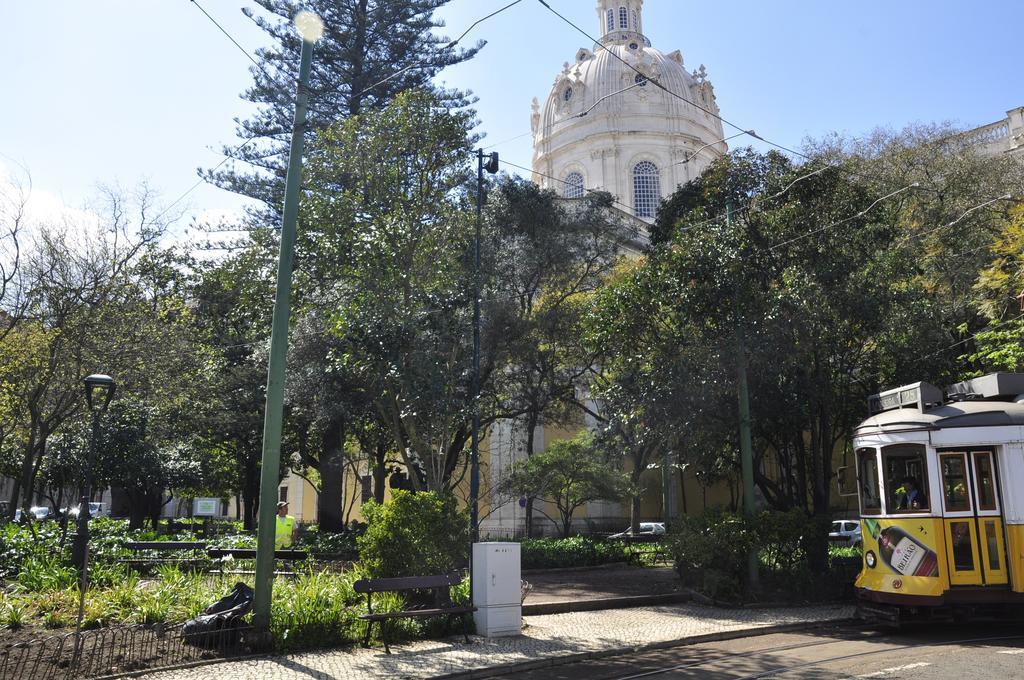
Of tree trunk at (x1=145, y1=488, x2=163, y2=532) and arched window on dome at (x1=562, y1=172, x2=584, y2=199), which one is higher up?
arched window on dome at (x1=562, y1=172, x2=584, y2=199)

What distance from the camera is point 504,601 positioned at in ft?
33.7

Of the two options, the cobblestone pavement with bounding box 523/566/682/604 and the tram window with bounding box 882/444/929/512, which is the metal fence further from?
the tram window with bounding box 882/444/929/512

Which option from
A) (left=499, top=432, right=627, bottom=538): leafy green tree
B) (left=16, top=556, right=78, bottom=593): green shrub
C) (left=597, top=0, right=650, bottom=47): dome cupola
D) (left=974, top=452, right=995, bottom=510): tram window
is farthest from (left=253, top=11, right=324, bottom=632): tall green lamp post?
(left=597, top=0, right=650, bottom=47): dome cupola

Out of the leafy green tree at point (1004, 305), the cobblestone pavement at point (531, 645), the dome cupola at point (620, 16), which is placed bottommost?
the cobblestone pavement at point (531, 645)

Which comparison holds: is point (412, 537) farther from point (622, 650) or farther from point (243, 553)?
point (243, 553)

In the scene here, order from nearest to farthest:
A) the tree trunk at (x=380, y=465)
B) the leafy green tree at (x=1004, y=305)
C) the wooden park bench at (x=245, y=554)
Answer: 1. the leafy green tree at (x=1004, y=305)
2. the wooden park bench at (x=245, y=554)
3. the tree trunk at (x=380, y=465)

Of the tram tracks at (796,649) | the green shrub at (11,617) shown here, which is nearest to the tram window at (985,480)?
the tram tracks at (796,649)

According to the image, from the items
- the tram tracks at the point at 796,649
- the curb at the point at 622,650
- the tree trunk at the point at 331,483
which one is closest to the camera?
the tram tracks at the point at 796,649

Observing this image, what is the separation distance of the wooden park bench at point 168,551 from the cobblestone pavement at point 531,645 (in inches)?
230

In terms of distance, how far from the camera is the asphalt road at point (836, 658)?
7.89m

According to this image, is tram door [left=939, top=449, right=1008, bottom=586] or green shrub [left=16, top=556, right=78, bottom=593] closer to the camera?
tram door [left=939, top=449, right=1008, bottom=586]

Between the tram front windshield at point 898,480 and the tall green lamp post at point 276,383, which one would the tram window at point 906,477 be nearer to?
the tram front windshield at point 898,480

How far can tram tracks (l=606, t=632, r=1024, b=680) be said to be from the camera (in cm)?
804

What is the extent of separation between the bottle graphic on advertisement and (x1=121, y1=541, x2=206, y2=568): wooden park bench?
1062 cm
